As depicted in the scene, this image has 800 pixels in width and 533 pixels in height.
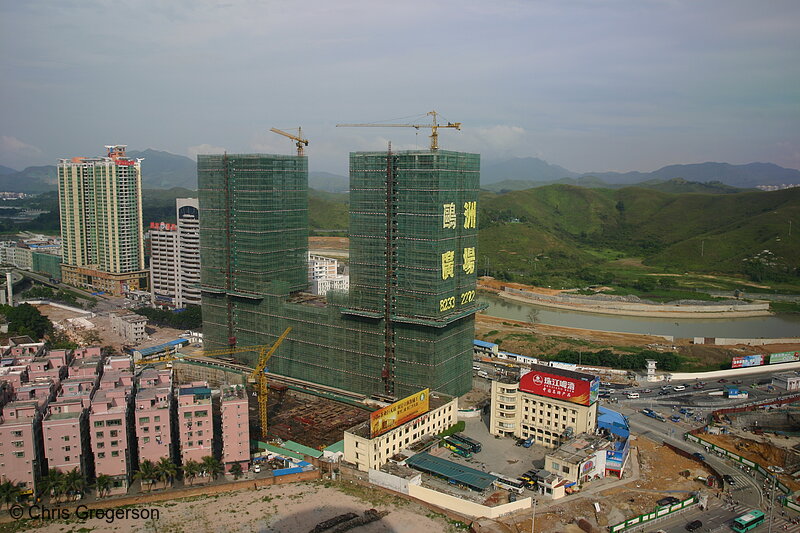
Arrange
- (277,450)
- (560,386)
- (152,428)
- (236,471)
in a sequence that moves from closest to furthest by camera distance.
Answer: (152,428) < (236,471) < (277,450) < (560,386)

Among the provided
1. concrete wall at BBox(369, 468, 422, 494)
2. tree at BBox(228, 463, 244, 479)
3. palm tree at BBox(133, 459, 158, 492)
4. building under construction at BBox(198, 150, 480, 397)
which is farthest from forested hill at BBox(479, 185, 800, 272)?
palm tree at BBox(133, 459, 158, 492)

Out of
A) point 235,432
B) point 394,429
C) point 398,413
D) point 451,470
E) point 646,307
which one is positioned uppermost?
point 398,413

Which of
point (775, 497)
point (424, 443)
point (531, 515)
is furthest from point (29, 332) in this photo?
point (775, 497)

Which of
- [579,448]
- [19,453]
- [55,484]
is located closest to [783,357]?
[579,448]

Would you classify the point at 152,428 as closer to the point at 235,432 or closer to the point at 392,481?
the point at 235,432

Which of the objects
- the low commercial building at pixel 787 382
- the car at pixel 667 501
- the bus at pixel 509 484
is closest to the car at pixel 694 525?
the car at pixel 667 501

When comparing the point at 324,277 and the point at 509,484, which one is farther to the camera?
the point at 324,277
